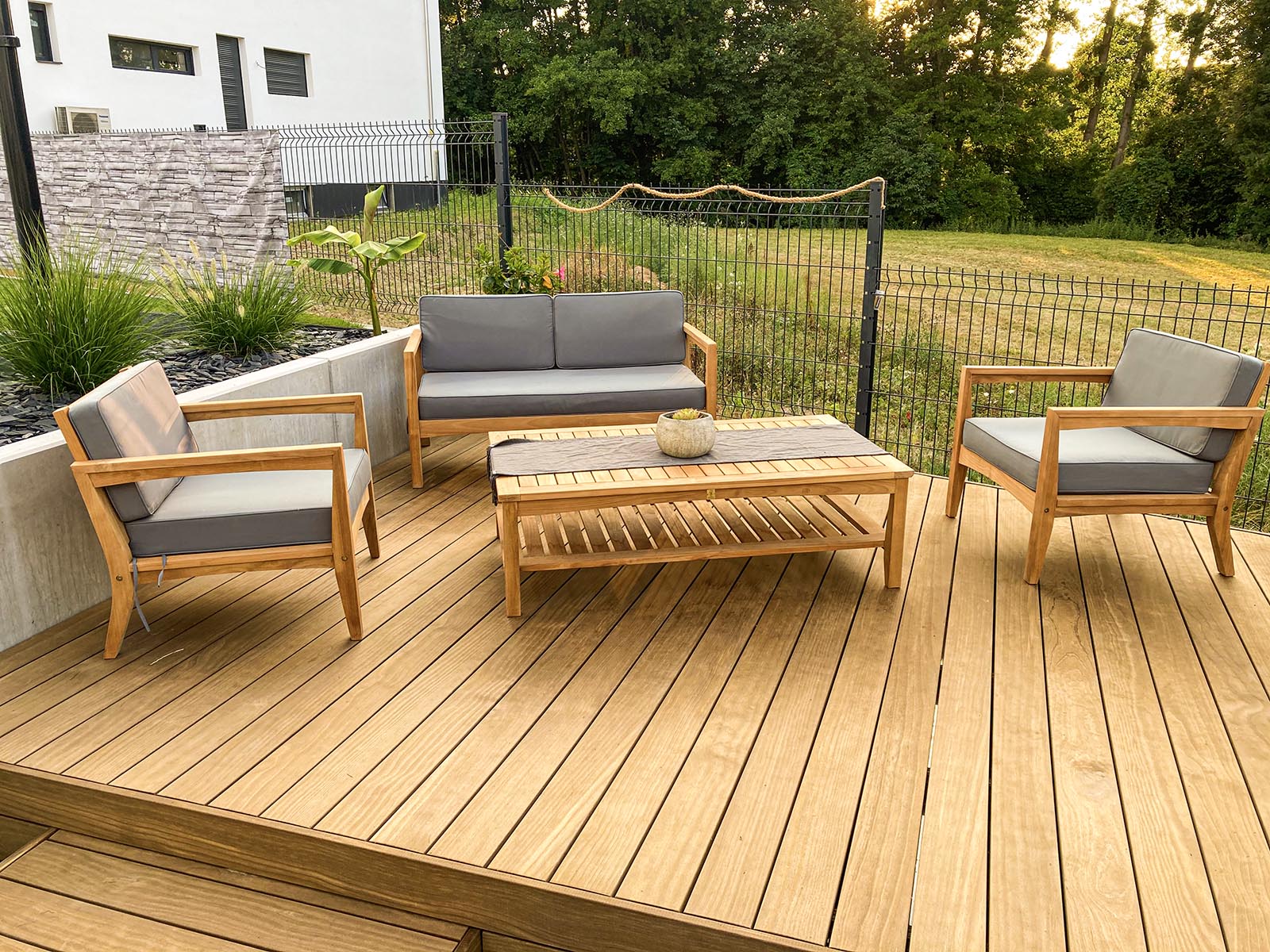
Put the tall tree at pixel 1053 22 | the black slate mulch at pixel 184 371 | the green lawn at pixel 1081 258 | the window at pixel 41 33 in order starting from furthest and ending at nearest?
the tall tree at pixel 1053 22 < the green lawn at pixel 1081 258 < the window at pixel 41 33 < the black slate mulch at pixel 184 371

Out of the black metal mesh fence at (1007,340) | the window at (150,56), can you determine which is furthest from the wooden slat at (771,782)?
the window at (150,56)

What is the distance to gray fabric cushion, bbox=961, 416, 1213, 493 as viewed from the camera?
11.0ft

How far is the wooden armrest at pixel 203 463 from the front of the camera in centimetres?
268

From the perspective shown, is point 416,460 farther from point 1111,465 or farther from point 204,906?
point 1111,465

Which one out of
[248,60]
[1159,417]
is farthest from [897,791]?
[248,60]

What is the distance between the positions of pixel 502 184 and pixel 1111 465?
4099mm

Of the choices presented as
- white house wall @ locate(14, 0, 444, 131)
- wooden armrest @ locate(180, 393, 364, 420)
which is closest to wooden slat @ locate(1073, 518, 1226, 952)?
wooden armrest @ locate(180, 393, 364, 420)

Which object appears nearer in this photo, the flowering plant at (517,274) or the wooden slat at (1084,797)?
the wooden slat at (1084,797)

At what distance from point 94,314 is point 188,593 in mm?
1300

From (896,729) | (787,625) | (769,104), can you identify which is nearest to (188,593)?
(787,625)

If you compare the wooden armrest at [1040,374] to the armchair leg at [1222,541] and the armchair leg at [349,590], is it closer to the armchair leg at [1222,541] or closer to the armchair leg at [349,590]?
the armchair leg at [1222,541]

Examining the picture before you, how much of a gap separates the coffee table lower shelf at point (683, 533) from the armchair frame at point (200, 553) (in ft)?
1.67

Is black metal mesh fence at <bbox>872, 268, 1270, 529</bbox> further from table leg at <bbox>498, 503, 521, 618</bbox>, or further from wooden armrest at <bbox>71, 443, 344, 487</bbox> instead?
wooden armrest at <bbox>71, 443, 344, 487</bbox>

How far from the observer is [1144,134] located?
18.2 meters
